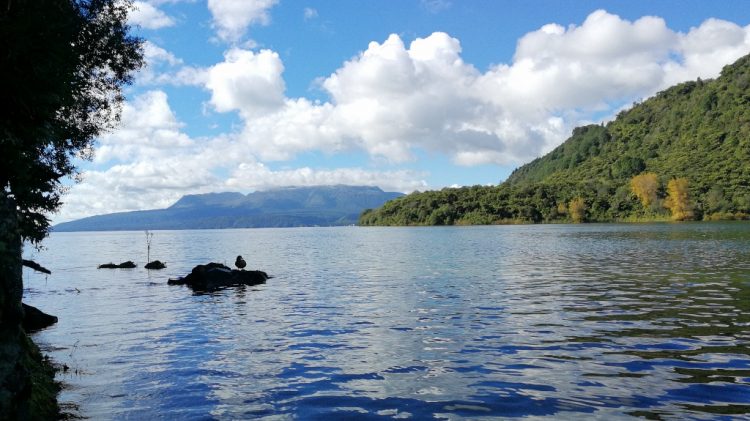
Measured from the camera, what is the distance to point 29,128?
15.9 meters

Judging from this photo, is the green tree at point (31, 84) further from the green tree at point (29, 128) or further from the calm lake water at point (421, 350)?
the calm lake water at point (421, 350)

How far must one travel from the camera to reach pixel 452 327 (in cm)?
2316

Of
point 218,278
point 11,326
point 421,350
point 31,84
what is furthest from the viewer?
point 218,278

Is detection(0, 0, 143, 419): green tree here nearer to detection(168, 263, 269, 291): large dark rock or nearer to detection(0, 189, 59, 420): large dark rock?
detection(0, 189, 59, 420): large dark rock

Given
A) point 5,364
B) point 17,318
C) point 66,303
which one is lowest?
point 66,303

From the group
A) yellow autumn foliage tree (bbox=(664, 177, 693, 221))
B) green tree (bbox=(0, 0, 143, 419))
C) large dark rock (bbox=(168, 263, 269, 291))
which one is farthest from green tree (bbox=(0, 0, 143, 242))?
yellow autumn foliage tree (bbox=(664, 177, 693, 221))

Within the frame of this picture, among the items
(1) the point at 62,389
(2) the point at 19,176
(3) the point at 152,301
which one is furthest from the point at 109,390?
(3) the point at 152,301

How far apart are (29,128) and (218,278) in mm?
30317

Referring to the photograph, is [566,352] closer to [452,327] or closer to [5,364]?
[452,327]

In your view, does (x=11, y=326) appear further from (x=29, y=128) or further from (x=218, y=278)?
(x=218, y=278)

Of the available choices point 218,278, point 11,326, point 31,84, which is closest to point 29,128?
point 31,84

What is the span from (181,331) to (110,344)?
10.6ft

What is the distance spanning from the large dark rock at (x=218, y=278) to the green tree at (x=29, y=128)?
15.6 meters

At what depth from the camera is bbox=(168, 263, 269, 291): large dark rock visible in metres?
44.2
